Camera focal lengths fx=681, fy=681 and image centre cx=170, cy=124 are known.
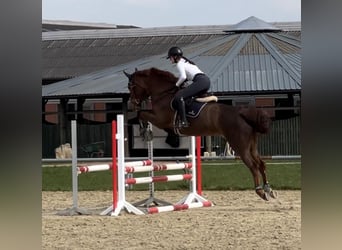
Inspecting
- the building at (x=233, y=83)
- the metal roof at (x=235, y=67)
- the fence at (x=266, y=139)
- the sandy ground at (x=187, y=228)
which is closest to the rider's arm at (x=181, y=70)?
the sandy ground at (x=187, y=228)

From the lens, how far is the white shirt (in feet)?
29.5

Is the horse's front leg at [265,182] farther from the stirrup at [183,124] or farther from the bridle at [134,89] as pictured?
the bridle at [134,89]

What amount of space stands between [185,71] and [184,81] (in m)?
0.15

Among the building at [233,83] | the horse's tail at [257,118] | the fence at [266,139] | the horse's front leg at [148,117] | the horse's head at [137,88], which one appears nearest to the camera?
the horse's tail at [257,118]

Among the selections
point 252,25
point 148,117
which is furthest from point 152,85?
point 252,25

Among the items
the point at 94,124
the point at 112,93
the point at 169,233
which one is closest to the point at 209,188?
the point at 169,233

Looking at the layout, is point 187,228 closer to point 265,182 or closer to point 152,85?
point 265,182

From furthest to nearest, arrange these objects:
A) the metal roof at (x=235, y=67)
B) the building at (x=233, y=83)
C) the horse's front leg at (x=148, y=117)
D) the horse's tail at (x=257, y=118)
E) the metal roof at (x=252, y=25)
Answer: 1. the metal roof at (x=252, y=25)
2. the building at (x=233, y=83)
3. the metal roof at (x=235, y=67)
4. the horse's front leg at (x=148, y=117)
5. the horse's tail at (x=257, y=118)

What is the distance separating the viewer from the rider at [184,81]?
898 centimetres

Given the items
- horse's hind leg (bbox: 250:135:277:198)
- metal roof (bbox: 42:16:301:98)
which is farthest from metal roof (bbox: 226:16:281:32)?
horse's hind leg (bbox: 250:135:277:198)

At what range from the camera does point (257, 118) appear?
354 inches

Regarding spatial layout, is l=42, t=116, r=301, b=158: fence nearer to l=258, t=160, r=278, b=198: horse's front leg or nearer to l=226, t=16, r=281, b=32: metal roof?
l=226, t=16, r=281, b=32: metal roof

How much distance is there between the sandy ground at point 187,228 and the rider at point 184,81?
4.51 ft
